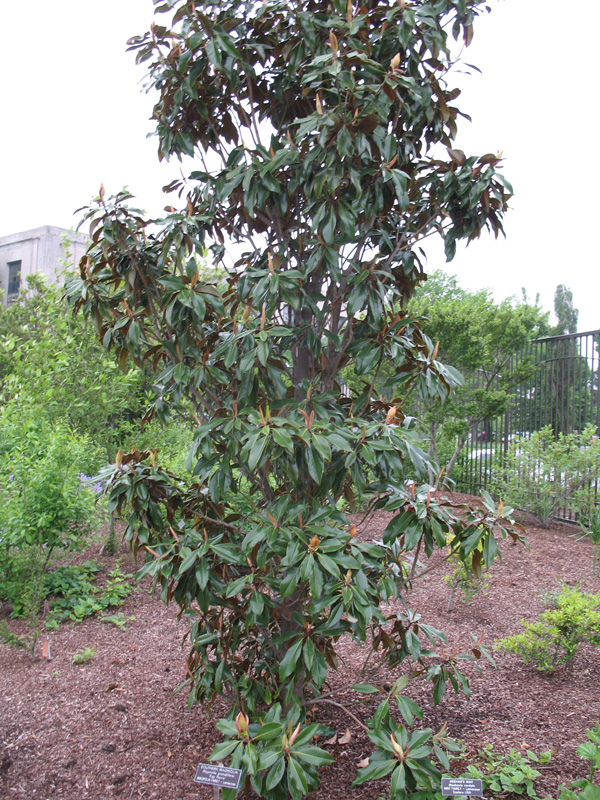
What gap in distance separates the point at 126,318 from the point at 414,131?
1470mm

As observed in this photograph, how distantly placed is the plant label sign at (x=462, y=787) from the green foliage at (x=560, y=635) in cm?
164

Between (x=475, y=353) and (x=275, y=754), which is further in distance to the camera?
(x=475, y=353)

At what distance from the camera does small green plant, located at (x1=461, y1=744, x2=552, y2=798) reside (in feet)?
8.07

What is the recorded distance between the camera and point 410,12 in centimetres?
222

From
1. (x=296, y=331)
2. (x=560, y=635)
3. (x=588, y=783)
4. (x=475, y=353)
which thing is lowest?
(x=588, y=783)

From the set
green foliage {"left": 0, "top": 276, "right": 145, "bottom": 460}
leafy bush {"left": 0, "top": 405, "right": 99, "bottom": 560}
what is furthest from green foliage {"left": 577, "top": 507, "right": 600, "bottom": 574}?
green foliage {"left": 0, "top": 276, "right": 145, "bottom": 460}

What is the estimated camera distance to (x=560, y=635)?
11.6 feet

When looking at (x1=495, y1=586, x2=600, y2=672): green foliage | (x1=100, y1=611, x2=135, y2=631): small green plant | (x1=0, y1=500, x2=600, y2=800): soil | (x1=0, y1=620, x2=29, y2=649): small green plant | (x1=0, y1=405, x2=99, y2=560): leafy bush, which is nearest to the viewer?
(x1=0, y1=500, x2=600, y2=800): soil

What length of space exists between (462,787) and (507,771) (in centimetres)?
60

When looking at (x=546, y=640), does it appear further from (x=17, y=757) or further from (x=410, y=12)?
(x=410, y=12)

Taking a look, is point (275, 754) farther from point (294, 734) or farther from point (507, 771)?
point (507, 771)

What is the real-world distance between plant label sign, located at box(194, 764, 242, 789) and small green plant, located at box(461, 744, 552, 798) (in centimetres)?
106

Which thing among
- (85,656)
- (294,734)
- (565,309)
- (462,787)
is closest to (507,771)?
(462,787)

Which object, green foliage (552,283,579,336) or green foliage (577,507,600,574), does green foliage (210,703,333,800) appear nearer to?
green foliage (577,507,600,574)
